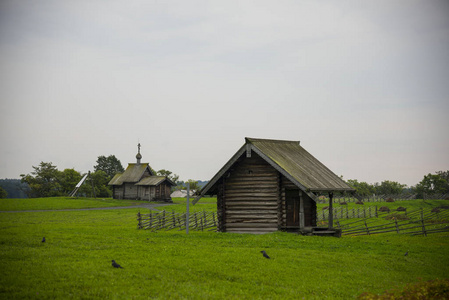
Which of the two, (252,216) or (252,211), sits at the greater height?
(252,211)

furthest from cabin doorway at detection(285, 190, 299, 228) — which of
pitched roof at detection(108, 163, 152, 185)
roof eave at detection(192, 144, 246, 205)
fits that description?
pitched roof at detection(108, 163, 152, 185)

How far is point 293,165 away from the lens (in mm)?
27844

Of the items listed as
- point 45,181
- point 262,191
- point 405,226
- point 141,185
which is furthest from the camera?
point 45,181

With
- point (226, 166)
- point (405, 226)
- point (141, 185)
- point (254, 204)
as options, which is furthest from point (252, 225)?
point (141, 185)

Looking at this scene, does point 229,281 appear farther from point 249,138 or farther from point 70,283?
point 249,138

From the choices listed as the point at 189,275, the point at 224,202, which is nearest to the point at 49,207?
the point at 224,202

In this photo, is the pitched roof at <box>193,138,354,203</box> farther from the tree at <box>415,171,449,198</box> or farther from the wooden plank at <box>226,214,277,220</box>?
the tree at <box>415,171,449,198</box>

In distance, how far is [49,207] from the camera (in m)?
59.0

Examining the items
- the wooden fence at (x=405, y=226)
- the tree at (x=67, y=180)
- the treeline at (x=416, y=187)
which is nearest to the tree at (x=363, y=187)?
the treeline at (x=416, y=187)

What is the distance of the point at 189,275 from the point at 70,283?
162 inches

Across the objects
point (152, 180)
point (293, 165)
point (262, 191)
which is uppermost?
point (152, 180)

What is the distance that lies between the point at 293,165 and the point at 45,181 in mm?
93413

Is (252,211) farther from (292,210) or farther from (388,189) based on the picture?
(388,189)

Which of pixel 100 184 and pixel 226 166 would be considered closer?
pixel 226 166
